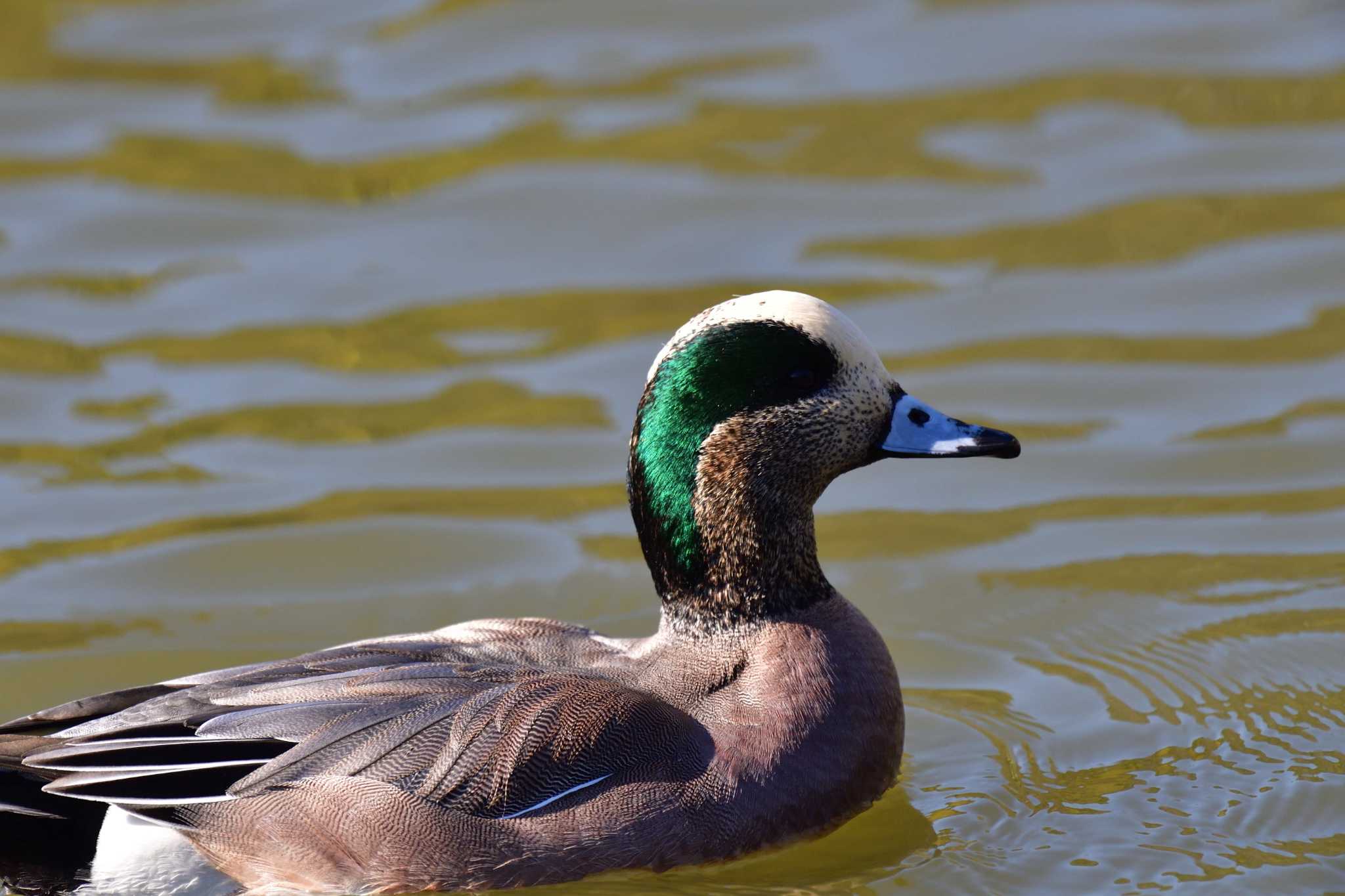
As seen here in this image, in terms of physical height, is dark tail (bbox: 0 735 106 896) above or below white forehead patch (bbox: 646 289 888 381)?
below

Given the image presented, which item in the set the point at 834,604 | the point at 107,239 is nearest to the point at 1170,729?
the point at 834,604

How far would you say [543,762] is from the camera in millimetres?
5266

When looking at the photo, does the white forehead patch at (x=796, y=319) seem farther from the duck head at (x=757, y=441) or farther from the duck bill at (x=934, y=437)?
the duck bill at (x=934, y=437)

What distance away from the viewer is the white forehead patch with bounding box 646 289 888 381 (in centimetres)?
561

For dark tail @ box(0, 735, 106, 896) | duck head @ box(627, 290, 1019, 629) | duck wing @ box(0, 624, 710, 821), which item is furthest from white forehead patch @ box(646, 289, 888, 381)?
dark tail @ box(0, 735, 106, 896)

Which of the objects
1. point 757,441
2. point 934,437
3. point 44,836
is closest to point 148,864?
point 44,836

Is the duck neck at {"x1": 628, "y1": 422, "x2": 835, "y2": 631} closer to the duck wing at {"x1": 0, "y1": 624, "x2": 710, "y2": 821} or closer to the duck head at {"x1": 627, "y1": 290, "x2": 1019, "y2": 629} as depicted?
the duck head at {"x1": 627, "y1": 290, "x2": 1019, "y2": 629}

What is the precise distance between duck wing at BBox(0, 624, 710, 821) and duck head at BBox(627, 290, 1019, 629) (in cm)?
49

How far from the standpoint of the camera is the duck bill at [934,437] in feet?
18.7

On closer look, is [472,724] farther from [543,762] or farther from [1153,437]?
[1153,437]

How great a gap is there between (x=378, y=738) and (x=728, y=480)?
3.98 ft

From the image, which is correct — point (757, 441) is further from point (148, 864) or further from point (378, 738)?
point (148, 864)

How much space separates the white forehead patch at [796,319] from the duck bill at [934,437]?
0.62 ft

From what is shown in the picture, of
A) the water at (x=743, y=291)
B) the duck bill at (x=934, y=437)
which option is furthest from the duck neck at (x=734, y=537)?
the water at (x=743, y=291)
